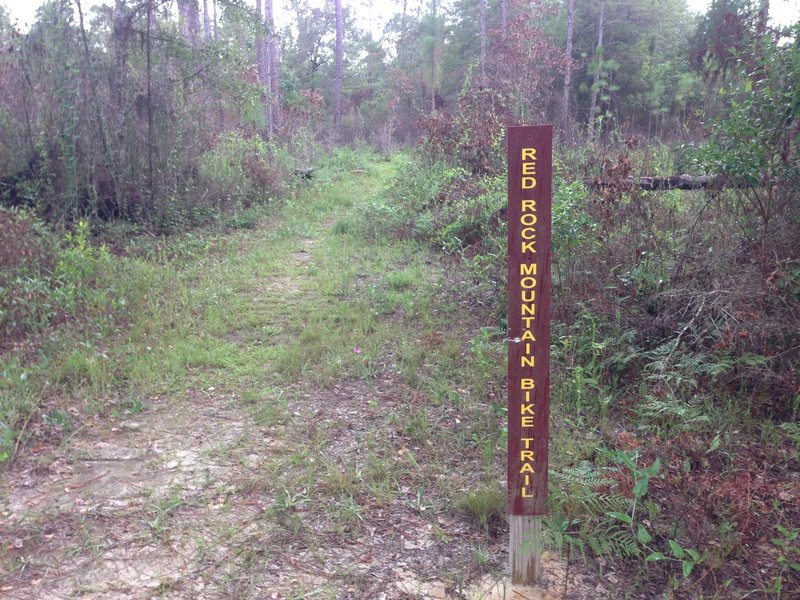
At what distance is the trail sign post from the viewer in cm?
284

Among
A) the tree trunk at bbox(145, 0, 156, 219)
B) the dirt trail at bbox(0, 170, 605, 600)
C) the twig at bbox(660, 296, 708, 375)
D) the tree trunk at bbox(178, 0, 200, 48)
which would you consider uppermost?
the tree trunk at bbox(178, 0, 200, 48)

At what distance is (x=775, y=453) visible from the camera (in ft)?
12.7

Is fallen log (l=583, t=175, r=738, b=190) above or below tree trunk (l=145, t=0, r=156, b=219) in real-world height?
below

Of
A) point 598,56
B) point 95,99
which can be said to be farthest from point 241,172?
point 598,56

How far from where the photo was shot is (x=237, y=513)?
370 cm

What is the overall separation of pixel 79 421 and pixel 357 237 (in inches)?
252

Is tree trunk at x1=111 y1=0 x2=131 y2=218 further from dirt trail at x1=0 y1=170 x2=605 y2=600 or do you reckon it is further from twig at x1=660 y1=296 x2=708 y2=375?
twig at x1=660 y1=296 x2=708 y2=375

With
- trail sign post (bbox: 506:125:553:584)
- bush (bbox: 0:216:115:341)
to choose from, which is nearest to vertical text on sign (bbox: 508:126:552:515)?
trail sign post (bbox: 506:125:553:584)

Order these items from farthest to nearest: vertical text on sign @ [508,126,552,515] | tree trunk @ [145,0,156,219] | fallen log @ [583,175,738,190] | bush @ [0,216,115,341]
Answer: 1. tree trunk @ [145,0,156,219]
2. bush @ [0,216,115,341]
3. fallen log @ [583,175,738,190]
4. vertical text on sign @ [508,126,552,515]

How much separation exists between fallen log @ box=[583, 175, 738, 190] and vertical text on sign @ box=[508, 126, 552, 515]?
2925 mm

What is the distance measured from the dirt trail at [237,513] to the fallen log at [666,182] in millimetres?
2901

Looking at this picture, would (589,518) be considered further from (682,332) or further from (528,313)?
(682,332)

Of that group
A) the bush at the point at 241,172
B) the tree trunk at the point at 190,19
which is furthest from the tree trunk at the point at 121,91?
the bush at the point at 241,172

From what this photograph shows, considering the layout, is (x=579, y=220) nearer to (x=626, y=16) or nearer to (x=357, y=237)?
(x=357, y=237)
